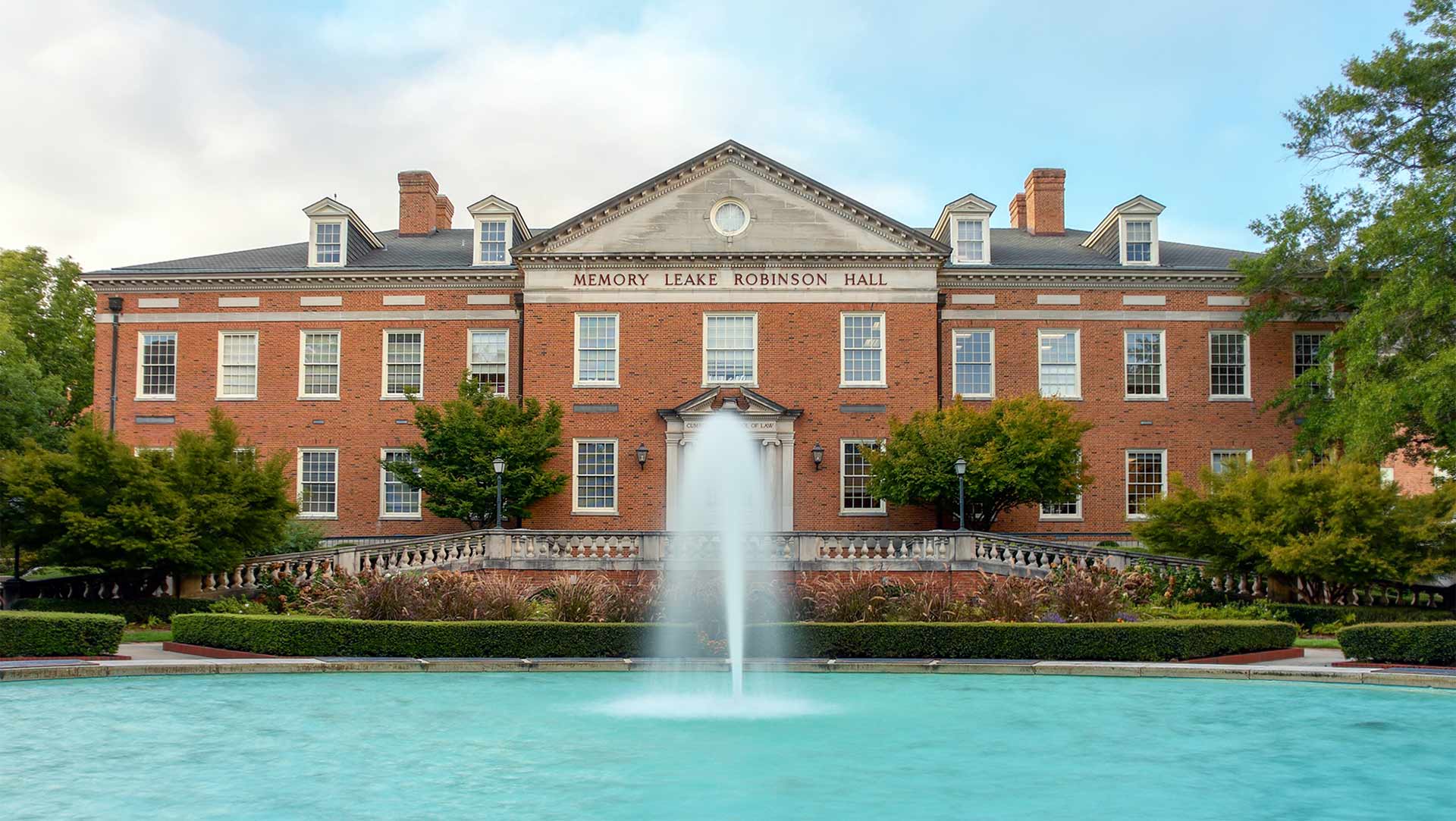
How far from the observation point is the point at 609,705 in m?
15.4

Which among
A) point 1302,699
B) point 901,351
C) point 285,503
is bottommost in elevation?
point 1302,699

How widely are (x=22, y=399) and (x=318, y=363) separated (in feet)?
38.9

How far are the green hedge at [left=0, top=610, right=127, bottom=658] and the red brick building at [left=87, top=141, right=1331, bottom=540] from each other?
16.2m

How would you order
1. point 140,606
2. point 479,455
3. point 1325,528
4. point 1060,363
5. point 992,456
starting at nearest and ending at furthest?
point 1325,528 → point 140,606 → point 992,456 → point 479,455 → point 1060,363

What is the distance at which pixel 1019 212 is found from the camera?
141ft

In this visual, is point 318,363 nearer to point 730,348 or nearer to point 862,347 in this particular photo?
point 730,348

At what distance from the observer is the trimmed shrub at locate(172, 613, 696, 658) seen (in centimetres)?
1909

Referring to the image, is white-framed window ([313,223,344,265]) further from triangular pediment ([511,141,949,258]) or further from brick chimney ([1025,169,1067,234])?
brick chimney ([1025,169,1067,234])

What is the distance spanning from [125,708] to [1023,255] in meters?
29.5

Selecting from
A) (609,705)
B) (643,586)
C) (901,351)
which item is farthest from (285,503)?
(901,351)

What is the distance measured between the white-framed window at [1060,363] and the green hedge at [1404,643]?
17.4 m

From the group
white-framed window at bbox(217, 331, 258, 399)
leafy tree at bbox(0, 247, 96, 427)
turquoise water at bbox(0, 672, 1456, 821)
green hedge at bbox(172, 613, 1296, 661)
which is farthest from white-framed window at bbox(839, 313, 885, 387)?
leafy tree at bbox(0, 247, 96, 427)

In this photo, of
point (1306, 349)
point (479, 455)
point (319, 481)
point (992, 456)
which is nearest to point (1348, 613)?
point (992, 456)

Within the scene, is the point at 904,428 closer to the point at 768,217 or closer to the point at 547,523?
the point at 768,217
